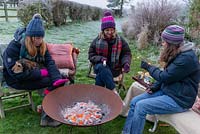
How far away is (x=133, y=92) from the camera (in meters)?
3.32

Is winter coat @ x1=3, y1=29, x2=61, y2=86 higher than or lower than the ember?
higher

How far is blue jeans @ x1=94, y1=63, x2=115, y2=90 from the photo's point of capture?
3.46 m

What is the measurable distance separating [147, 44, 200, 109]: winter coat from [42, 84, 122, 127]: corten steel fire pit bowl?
56 centimetres

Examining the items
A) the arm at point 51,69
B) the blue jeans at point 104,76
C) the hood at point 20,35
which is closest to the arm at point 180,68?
the blue jeans at point 104,76

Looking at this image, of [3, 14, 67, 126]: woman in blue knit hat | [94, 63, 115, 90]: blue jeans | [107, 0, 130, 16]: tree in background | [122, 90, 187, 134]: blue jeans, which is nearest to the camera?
[122, 90, 187, 134]: blue jeans

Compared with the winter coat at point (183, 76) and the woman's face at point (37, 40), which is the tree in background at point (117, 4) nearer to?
the woman's face at point (37, 40)

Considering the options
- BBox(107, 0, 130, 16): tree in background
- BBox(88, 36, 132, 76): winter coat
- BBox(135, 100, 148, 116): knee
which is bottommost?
BBox(135, 100, 148, 116): knee

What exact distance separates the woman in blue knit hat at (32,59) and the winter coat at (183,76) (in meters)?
1.26

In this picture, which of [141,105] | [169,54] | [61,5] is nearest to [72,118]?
[141,105]

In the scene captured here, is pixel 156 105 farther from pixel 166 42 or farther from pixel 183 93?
pixel 166 42

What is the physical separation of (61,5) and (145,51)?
609 centimetres

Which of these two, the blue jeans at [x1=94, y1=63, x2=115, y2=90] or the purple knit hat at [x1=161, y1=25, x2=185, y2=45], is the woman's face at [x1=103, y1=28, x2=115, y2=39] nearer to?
the blue jeans at [x1=94, y1=63, x2=115, y2=90]

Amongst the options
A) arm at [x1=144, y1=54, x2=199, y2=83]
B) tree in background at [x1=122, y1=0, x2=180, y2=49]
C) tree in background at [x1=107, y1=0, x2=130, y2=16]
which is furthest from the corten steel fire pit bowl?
tree in background at [x1=107, y1=0, x2=130, y2=16]

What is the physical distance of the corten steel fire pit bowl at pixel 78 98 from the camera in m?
2.69
